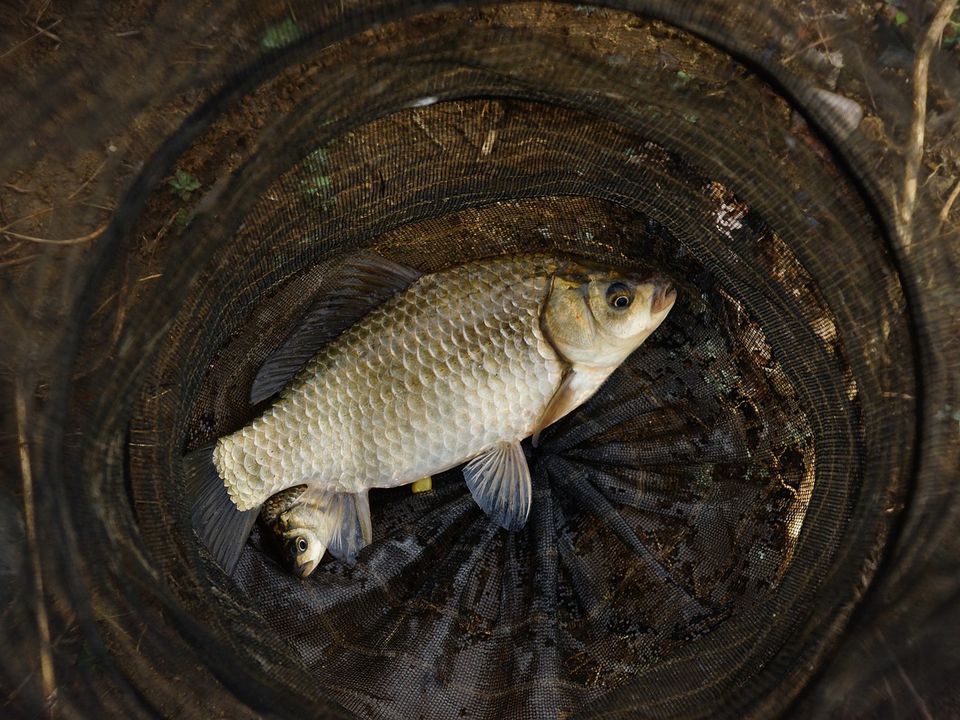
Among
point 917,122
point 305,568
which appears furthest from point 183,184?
point 917,122

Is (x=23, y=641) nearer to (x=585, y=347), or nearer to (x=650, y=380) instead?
(x=585, y=347)

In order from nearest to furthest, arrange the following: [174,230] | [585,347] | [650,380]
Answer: [174,230] → [585,347] → [650,380]

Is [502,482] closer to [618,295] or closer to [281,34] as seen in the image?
[618,295]

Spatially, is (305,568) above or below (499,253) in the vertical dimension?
below

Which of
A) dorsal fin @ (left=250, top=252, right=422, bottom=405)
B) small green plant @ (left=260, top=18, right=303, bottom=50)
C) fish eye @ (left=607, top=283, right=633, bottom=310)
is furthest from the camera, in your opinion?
dorsal fin @ (left=250, top=252, right=422, bottom=405)

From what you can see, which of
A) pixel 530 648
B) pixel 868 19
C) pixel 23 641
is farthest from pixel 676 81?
pixel 23 641

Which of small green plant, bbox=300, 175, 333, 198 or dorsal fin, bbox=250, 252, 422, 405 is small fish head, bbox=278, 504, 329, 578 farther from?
small green plant, bbox=300, 175, 333, 198

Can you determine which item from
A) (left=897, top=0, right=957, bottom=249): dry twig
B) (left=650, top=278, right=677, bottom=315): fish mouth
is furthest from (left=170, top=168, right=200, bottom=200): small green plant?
(left=897, top=0, right=957, bottom=249): dry twig
